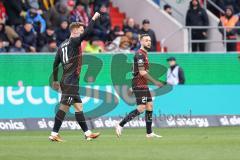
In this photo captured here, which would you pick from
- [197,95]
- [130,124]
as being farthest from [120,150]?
[197,95]

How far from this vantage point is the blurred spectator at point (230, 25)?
30.6m

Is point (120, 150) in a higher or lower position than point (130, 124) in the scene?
higher

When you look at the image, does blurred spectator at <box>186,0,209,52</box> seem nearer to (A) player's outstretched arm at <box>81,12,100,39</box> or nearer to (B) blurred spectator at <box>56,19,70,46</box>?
(B) blurred spectator at <box>56,19,70,46</box>

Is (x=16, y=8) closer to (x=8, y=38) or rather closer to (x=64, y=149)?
(x=8, y=38)

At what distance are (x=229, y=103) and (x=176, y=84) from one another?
177 cm

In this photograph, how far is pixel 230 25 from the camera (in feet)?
101

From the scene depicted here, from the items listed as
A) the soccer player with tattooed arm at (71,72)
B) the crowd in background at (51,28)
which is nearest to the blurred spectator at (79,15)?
the crowd in background at (51,28)

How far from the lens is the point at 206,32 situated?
31.1 meters

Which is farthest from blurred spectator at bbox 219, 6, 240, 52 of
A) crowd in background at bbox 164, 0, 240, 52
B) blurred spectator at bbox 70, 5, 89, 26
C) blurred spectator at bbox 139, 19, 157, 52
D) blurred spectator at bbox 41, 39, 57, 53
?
blurred spectator at bbox 41, 39, 57, 53

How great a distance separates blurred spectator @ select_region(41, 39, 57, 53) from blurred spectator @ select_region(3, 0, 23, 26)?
Result: 4.76 ft

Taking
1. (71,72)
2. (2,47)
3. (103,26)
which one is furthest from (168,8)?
(71,72)

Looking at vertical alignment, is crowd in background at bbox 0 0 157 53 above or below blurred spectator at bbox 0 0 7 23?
below

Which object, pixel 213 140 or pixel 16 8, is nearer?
pixel 213 140

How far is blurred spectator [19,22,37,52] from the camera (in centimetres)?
2694
